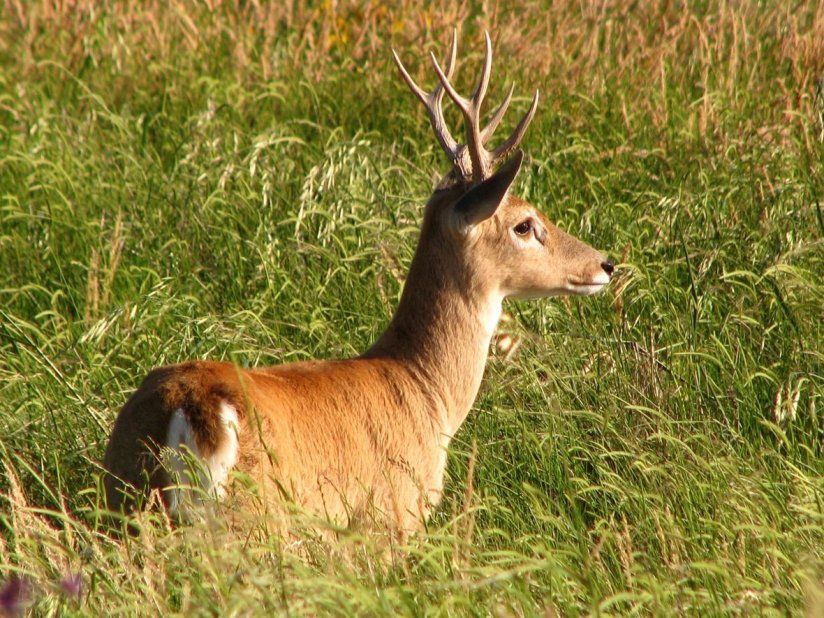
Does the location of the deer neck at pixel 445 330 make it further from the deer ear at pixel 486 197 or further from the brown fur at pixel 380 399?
the deer ear at pixel 486 197

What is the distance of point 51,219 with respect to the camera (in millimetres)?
5918

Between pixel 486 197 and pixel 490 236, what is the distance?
22 centimetres

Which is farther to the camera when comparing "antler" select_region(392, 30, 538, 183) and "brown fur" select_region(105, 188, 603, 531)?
"antler" select_region(392, 30, 538, 183)

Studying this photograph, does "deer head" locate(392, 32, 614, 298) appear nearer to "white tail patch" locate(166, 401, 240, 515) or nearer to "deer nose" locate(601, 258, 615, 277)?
"deer nose" locate(601, 258, 615, 277)

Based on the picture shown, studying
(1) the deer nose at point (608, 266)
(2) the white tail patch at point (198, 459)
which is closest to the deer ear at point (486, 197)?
(1) the deer nose at point (608, 266)

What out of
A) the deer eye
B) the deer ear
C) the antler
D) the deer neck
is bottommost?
the deer neck

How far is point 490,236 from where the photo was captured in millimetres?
4578

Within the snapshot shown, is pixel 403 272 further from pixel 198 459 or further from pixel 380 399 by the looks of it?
pixel 198 459

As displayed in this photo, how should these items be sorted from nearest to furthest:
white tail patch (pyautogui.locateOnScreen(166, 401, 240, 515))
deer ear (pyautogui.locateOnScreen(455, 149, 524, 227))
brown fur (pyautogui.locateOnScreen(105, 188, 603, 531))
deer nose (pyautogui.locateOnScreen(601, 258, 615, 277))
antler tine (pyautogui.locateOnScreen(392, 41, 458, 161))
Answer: white tail patch (pyautogui.locateOnScreen(166, 401, 240, 515)) → brown fur (pyautogui.locateOnScreen(105, 188, 603, 531)) → deer ear (pyautogui.locateOnScreen(455, 149, 524, 227)) → antler tine (pyautogui.locateOnScreen(392, 41, 458, 161)) → deer nose (pyautogui.locateOnScreen(601, 258, 615, 277))

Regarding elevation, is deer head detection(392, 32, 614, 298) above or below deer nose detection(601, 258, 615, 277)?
above

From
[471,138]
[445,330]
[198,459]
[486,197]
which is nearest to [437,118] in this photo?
[471,138]

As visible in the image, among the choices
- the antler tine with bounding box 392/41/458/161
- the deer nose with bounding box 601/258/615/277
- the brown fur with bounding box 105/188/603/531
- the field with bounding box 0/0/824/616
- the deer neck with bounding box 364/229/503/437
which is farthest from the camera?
the deer nose with bounding box 601/258/615/277

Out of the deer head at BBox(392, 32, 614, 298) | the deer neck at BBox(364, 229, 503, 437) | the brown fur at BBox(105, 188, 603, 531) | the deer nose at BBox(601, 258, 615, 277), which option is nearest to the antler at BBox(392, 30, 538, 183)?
the deer head at BBox(392, 32, 614, 298)

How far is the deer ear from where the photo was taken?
14.0ft
